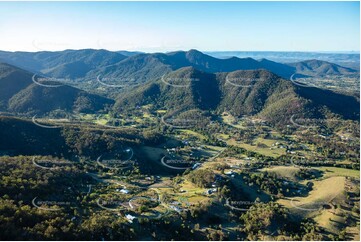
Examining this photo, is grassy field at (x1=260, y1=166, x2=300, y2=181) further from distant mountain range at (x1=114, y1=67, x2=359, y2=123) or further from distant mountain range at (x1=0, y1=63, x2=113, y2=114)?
distant mountain range at (x1=0, y1=63, x2=113, y2=114)

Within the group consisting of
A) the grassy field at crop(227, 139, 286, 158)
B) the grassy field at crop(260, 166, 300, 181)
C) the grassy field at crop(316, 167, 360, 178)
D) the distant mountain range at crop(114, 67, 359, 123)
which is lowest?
the grassy field at crop(227, 139, 286, 158)

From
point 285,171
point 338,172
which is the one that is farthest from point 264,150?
point 338,172

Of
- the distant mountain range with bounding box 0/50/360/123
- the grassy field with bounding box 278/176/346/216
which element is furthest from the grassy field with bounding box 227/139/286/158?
the distant mountain range with bounding box 0/50/360/123

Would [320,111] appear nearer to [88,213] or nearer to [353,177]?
[353,177]

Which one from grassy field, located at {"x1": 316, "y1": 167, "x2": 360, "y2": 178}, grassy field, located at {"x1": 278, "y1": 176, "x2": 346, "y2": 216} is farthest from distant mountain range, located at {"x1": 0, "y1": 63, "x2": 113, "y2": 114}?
grassy field, located at {"x1": 278, "y1": 176, "x2": 346, "y2": 216}

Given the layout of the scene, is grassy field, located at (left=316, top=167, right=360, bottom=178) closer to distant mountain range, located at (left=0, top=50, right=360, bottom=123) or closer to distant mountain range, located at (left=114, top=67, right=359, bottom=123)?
distant mountain range, located at (left=114, top=67, right=359, bottom=123)

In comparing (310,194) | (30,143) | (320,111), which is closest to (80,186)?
(30,143)

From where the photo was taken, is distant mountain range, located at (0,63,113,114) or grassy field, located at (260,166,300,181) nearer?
grassy field, located at (260,166,300,181)

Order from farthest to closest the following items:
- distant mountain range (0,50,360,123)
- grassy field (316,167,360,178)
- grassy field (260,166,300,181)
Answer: distant mountain range (0,50,360,123) → grassy field (316,167,360,178) → grassy field (260,166,300,181)

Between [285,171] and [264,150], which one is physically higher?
[285,171]

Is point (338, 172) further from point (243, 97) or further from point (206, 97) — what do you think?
point (206, 97)

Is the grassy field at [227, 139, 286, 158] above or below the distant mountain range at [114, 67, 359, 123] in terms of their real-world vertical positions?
below

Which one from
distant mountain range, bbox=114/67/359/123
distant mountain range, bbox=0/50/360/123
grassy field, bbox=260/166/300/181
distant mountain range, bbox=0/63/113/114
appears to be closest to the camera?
grassy field, bbox=260/166/300/181
